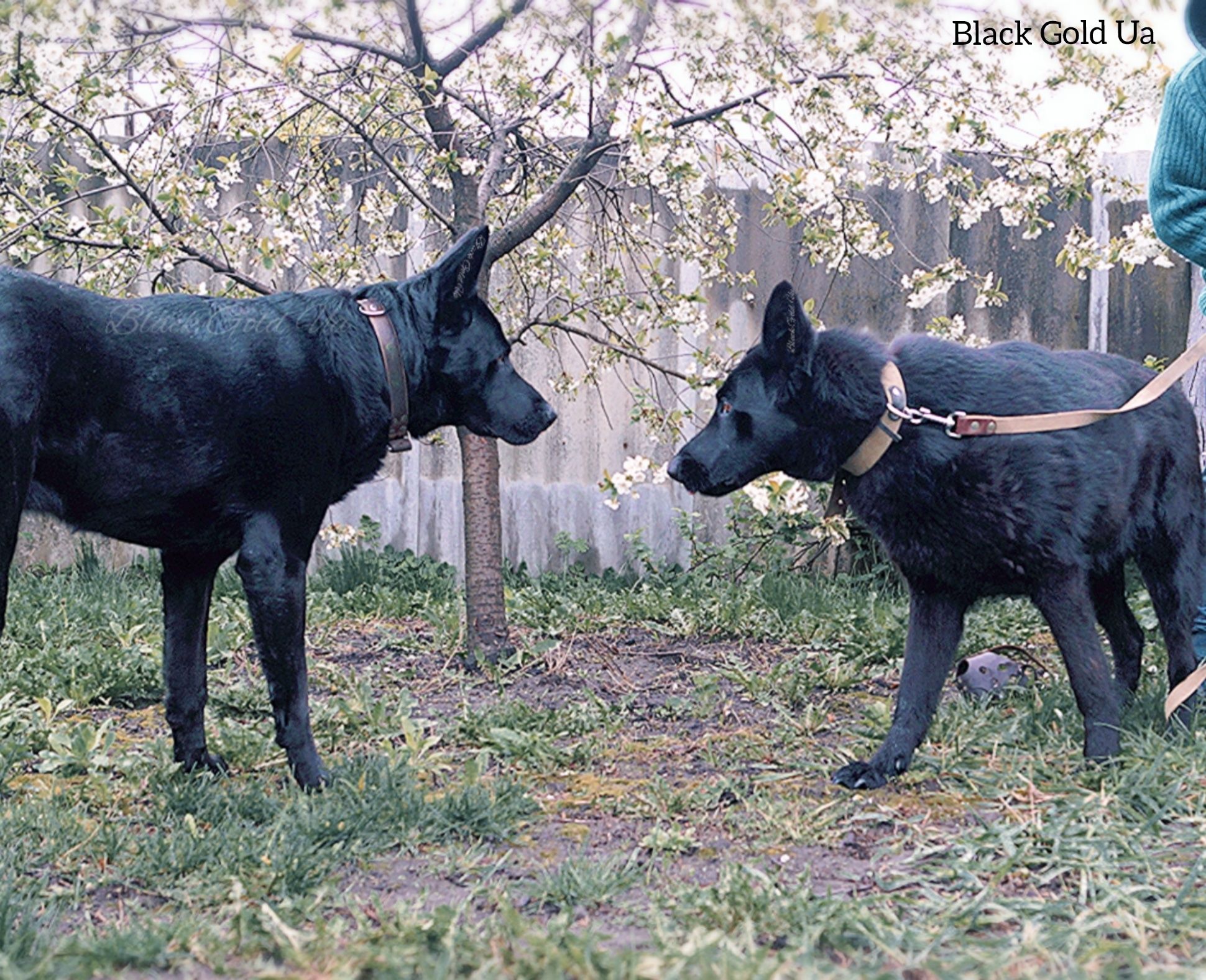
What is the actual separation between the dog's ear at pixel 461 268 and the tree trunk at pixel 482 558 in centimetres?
119

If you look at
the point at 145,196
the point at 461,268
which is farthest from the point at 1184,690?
the point at 145,196

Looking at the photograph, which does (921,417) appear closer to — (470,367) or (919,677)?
(919,677)


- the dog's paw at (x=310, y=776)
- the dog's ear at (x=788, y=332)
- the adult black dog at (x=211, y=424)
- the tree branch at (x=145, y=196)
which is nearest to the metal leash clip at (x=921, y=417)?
the dog's ear at (x=788, y=332)

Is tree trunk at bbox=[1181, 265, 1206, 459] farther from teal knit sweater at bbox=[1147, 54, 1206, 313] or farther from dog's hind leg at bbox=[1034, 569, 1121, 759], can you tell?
dog's hind leg at bbox=[1034, 569, 1121, 759]

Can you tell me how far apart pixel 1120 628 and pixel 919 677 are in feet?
2.65

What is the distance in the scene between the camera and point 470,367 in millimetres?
2980

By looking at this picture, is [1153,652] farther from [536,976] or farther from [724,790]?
[536,976]

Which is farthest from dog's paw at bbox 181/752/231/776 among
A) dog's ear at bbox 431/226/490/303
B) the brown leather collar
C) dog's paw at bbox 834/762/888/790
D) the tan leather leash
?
the tan leather leash

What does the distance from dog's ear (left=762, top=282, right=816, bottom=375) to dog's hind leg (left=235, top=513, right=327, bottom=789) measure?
4.07ft

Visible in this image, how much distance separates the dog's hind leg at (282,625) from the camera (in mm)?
2547

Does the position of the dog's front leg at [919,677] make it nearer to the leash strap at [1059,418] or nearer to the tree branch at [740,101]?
the leash strap at [1059,418]

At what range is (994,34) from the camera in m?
3.28

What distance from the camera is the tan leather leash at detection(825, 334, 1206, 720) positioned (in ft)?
8.77

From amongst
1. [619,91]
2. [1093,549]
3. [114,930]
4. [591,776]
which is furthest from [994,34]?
[114,930]
